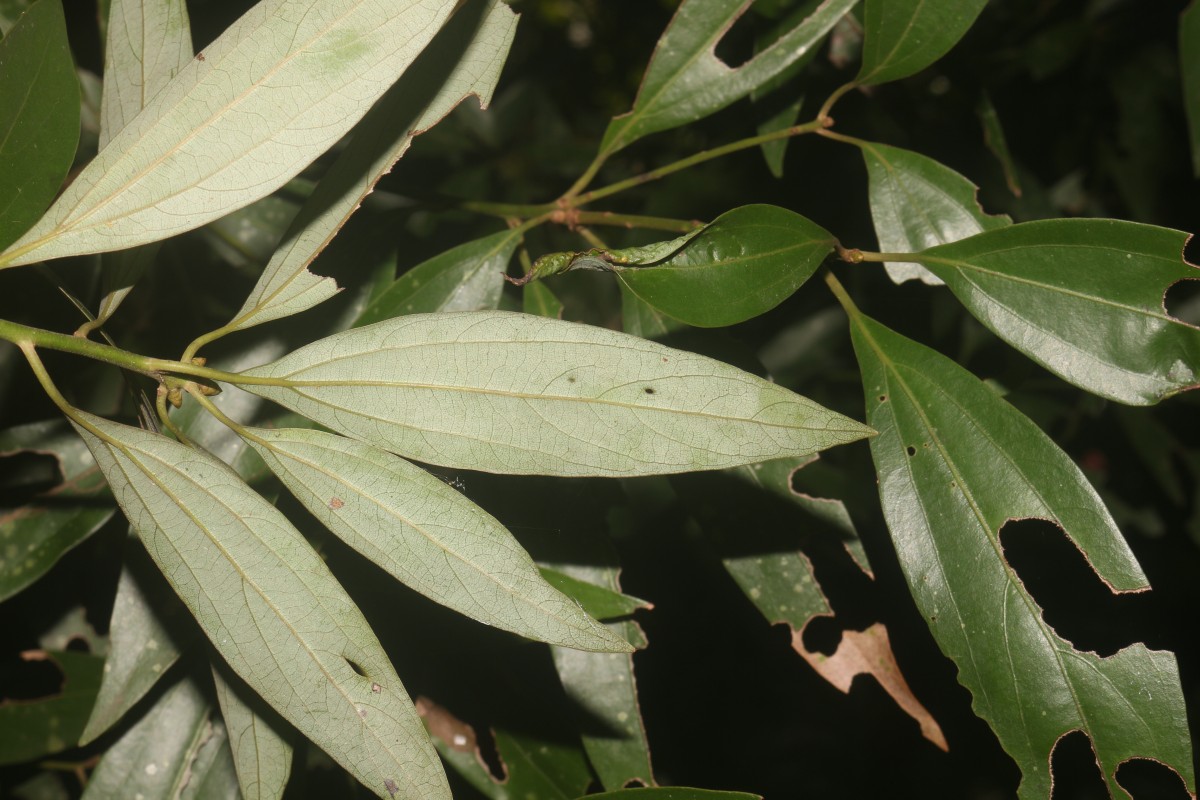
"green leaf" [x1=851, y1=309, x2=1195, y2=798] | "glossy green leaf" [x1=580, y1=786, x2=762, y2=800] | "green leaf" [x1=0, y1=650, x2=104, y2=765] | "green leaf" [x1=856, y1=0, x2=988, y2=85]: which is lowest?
"green leaf" [x1=0, y1=650, x2=104, y2=765]

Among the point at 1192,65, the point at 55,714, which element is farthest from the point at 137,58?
the point at 1192,65

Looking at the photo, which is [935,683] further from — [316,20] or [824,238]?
[316,20]

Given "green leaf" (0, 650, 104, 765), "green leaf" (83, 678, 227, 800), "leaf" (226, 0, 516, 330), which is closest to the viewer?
"leaf" (226, 0, 516, 330)

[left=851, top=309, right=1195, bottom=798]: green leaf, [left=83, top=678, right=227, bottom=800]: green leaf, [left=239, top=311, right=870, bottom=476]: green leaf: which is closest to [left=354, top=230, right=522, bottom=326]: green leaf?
[left=239, top=311, right=870, bottom=476]: green leaf

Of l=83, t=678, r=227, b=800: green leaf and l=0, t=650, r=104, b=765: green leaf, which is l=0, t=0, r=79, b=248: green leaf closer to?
l=83, t=678, r=227, b=800: green leaf

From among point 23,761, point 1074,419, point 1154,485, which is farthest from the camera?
point 1154,485

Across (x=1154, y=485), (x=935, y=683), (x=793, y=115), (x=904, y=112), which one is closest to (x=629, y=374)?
(x=793, y=115)
